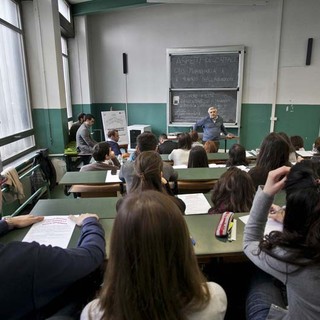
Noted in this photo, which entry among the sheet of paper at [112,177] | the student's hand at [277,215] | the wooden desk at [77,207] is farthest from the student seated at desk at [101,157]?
the student's hand at [277,215]

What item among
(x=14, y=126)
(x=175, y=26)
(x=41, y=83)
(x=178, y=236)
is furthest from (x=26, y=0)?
(x=178, y=236)

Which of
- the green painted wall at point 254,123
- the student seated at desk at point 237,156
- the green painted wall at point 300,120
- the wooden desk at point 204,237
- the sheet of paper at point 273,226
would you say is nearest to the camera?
the wooden desk at point 204,237

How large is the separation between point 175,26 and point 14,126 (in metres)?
4.31

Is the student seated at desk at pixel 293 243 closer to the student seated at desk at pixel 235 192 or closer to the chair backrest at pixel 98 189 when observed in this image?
the student seated at desk at pixel 235 192

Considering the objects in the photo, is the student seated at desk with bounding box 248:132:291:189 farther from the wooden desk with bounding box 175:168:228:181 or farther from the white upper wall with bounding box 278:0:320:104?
the white upper wall with bounding box 278:0:320:104

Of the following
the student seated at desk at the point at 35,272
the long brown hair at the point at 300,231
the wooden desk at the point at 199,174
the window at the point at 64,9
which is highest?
the window at the point at 64,9

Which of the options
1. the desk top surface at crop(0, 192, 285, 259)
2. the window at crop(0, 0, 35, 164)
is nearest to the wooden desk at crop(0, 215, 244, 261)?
the desk top surface at crop(0, 192, 285, 259)

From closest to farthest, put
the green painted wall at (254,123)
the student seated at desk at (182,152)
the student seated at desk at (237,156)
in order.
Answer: the student seated at desk at (237,156)
the student seated at desk at (182,152)
the green painted wall at (254,123)

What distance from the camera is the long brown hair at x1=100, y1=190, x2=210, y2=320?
0.77 metres

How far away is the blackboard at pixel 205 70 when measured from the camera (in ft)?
21.1

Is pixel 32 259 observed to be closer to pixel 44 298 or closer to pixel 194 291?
pixel 44 298

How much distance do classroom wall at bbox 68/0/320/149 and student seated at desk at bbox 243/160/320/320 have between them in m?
5.78

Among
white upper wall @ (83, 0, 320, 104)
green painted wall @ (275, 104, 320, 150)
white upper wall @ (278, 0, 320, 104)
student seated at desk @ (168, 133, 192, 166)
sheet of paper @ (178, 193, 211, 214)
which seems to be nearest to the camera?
sheet of paper @ (178, 193, 211, 214)

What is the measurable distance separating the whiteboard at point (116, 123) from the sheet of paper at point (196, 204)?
15.5 feet
